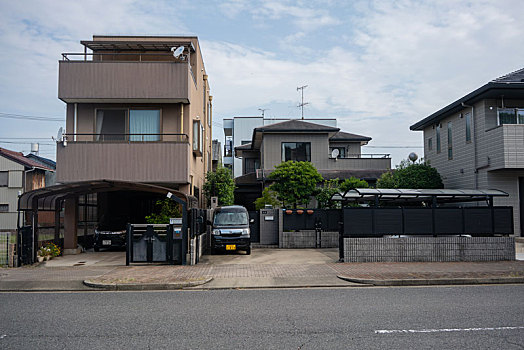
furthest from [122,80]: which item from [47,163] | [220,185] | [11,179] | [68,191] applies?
[47,163]

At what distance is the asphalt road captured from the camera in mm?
6176

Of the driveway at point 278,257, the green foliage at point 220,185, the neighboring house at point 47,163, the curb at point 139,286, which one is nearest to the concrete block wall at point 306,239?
the driveway at point 278,257

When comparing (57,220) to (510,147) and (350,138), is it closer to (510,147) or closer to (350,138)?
(510,147)

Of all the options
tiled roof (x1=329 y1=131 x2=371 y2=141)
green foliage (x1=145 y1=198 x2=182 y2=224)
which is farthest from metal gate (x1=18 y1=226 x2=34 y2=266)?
tiled roof (x1=329 y1=131 x2=371 y2=141)

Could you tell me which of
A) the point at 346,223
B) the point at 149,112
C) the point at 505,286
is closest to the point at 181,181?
the point at 149,112

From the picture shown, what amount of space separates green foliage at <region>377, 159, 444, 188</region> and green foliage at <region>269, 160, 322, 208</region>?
161 inches

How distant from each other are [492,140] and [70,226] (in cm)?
1777

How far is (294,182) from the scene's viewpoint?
864 inches

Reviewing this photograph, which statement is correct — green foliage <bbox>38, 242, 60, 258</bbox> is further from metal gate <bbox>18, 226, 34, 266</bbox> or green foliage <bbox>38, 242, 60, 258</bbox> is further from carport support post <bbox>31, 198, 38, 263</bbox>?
metal gate <bbox>18, 226, 34, 266</bbox>

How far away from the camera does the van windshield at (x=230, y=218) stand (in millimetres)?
18047

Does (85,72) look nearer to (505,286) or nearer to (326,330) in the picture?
(326,330)

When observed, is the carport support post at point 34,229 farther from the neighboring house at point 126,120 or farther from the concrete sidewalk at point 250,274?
the neighboring house at point 126,120

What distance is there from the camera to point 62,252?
17.6m

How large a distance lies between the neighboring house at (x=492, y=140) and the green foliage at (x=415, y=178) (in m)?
0.79
